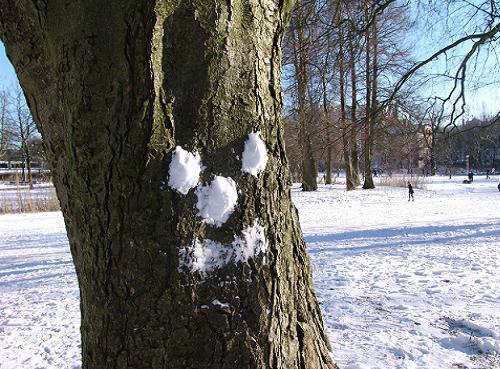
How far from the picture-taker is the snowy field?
3361 millimetres

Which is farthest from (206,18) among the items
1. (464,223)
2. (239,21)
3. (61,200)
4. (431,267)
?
(464,223)

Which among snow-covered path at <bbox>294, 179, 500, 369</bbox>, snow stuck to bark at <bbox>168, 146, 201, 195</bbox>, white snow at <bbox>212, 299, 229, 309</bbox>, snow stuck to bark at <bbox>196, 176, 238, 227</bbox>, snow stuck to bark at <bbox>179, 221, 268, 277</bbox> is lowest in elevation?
snow-covered path at <bbox>294, 179, 500, 369</bbox>

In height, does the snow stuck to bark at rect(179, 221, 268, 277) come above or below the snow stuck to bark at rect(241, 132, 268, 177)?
below

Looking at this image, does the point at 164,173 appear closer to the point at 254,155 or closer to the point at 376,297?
the point at 254,155

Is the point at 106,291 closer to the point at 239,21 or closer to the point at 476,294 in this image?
the point at 239,21

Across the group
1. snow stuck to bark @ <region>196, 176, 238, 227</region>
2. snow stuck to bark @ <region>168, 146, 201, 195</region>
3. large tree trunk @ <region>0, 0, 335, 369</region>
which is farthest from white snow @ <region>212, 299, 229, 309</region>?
snow stuck to bark @ <region>168, 146, 201, 195</region>

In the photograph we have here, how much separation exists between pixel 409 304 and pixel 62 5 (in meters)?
4.40

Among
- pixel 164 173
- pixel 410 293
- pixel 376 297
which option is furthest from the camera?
pixel 410 293

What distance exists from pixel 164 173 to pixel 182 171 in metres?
0.05

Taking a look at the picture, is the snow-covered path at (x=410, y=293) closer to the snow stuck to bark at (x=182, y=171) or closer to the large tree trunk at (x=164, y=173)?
the large tree trunk at (x=164, y=173)

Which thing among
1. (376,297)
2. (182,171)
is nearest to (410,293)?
(376,297)

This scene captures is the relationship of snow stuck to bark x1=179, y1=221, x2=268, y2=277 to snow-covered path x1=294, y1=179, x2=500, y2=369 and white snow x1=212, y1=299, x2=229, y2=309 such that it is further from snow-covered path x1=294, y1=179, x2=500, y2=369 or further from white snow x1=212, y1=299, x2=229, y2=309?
snow-covered path x1=294, y1=179, x2=500, y2=369

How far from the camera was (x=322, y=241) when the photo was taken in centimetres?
870

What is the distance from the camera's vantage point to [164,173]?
1.13 m
